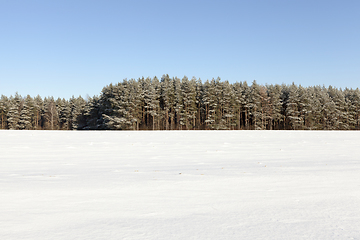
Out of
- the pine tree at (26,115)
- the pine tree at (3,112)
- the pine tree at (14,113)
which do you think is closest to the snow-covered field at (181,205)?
the pine tree at (26,115)

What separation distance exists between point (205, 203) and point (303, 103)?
70.6 m

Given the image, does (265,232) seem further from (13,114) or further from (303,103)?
(13,114)

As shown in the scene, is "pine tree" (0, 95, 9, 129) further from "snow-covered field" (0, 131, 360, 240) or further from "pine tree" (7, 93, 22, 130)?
"snow-covered field" (0, 131, 360, 240)

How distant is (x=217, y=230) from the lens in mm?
2713

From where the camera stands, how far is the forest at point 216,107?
64.4m

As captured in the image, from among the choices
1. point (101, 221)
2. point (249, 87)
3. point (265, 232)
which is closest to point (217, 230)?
point (265, 232)

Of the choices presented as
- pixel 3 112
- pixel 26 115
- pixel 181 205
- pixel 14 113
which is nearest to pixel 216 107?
pixel 26 115

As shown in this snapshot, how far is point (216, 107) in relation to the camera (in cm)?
6644

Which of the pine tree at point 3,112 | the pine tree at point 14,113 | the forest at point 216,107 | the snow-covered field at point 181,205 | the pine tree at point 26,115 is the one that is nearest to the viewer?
the snow-covered field at point 181,205

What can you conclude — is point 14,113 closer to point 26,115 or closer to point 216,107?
point 26,115

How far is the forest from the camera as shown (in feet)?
211

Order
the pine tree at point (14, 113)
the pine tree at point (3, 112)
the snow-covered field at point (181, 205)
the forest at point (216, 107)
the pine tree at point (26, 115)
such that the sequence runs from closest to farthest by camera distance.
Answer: the snow-covered field at point (181, 205) → the forest at point (216, 107) → the pine tree at point (14, 113) → the pine tree at point (26, 115) → the pine tree at point (3, 112)

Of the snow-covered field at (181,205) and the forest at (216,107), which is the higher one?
the forest at (216,107)

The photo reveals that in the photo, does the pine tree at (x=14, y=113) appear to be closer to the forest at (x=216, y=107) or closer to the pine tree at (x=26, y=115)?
the pine tree at (x=26, y=115)
